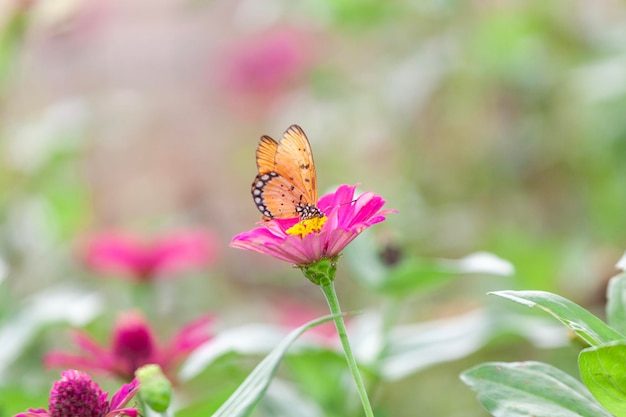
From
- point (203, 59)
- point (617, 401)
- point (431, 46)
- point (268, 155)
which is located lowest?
point (617, 401)

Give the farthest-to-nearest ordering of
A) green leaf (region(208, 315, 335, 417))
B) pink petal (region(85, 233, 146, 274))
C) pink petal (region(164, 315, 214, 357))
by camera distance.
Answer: pink petal (region(85, 233, 146, 274)), pink petal (region(164, 315, 214, 357)), green leaf (region(208, 315, 335, 417))

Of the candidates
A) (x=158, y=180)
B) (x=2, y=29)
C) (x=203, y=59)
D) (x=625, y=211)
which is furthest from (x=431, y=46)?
(x=203, y=59)

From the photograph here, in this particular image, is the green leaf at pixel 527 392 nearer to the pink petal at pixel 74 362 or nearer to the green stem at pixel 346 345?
the green stem at pixel 346 345

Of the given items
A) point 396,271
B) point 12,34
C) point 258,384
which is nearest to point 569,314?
point 258,384

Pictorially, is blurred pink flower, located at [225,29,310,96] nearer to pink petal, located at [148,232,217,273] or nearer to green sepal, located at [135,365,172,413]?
pink petal, located at [148,232,217,273]

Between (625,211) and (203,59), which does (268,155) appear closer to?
(625,211)

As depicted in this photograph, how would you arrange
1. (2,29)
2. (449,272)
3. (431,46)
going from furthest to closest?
(431,46), (2,29), (449,272)

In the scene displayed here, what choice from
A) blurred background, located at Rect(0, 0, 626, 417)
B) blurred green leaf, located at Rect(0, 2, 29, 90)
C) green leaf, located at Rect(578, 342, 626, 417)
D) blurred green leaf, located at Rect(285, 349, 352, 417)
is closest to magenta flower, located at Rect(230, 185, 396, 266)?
green leaf, located at Rect(578, 342, 626, 417)

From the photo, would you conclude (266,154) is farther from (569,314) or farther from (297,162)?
(569,314)
